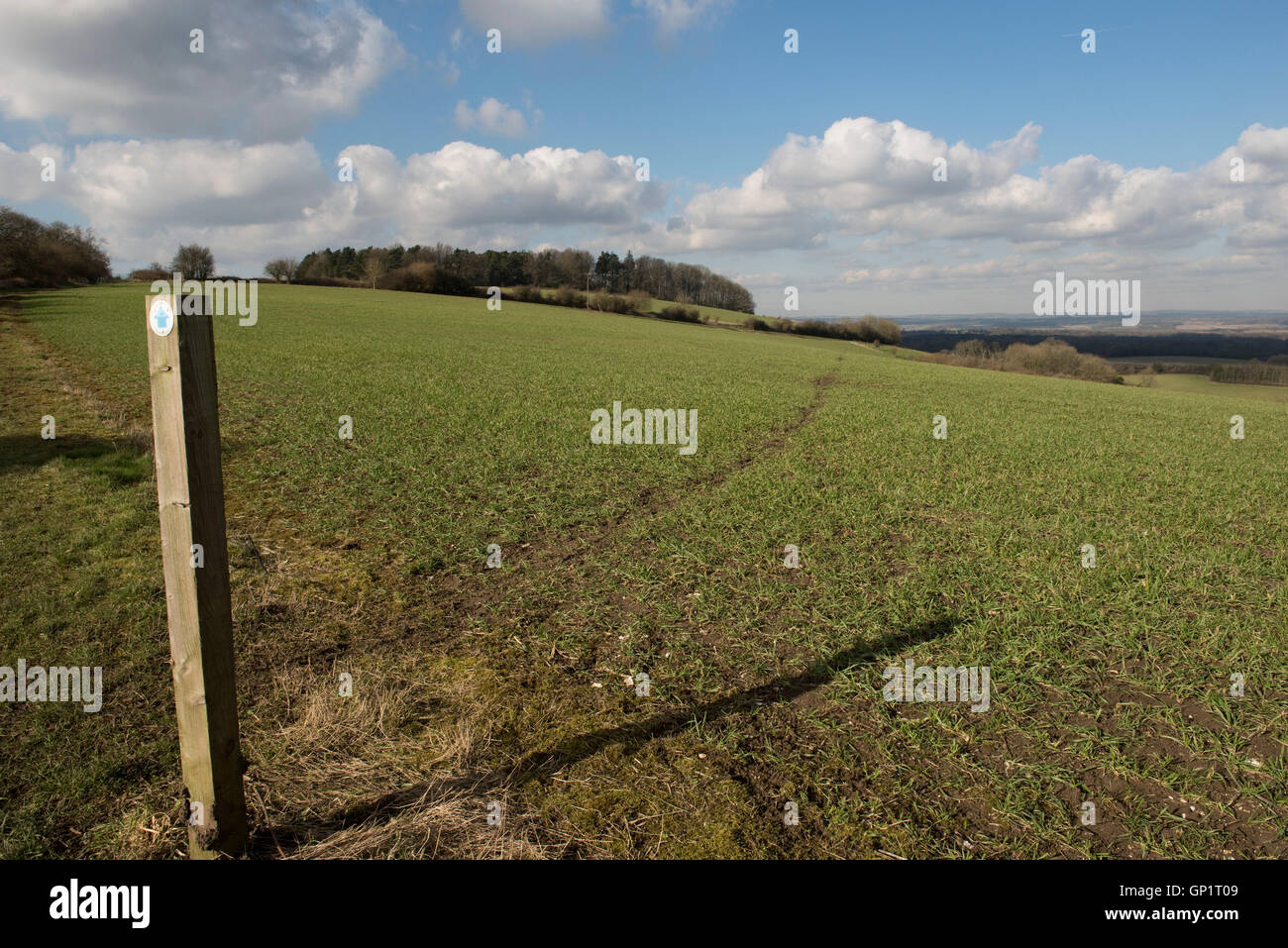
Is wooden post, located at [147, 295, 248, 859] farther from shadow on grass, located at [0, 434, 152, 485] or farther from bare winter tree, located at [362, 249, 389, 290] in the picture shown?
bare winter tree, located at [362, 249, 389, 290]

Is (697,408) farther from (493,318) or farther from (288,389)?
(493,318)

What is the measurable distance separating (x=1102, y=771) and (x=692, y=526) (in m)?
5.23

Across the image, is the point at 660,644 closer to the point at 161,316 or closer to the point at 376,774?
the point at 376,774

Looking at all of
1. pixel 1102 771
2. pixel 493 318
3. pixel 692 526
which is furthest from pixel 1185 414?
pixel 493 318

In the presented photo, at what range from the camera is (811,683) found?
17.2 feet

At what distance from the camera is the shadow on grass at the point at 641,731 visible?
3672mm

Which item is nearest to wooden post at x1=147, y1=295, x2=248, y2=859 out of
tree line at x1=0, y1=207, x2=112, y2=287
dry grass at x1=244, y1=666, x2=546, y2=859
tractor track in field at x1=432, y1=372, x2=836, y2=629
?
dry grass at x1=244, y1=666, x2=546, y2=859

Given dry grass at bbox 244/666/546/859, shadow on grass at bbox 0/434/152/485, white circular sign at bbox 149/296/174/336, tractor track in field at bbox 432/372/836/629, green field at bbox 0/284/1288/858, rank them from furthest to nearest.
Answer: shadow on grass at bbox 0/434/152/485 → tractor track in field at bbox 432/372/836/629 → green field at bbox 0/284/1288/858 → dry grass at bbox 244/666/546/859 → white circular sign at bbox 149/296/174/336

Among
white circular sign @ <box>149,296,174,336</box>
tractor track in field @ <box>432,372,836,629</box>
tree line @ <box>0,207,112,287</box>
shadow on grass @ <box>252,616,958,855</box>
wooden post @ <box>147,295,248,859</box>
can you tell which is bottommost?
shadow on grass @ <box>252,616,958,855</box>

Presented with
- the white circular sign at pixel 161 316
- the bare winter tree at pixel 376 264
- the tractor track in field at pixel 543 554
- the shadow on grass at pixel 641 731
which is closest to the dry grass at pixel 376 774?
the shadow on grass at pixel 641 731

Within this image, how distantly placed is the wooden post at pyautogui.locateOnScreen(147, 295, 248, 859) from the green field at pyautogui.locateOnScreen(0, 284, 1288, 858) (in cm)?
50

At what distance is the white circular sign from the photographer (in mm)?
2773

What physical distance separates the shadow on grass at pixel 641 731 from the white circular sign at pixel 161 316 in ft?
8.31

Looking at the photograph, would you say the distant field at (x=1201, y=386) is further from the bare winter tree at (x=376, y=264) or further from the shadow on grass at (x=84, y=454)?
the bare winter tree at (x=376, y=264)
